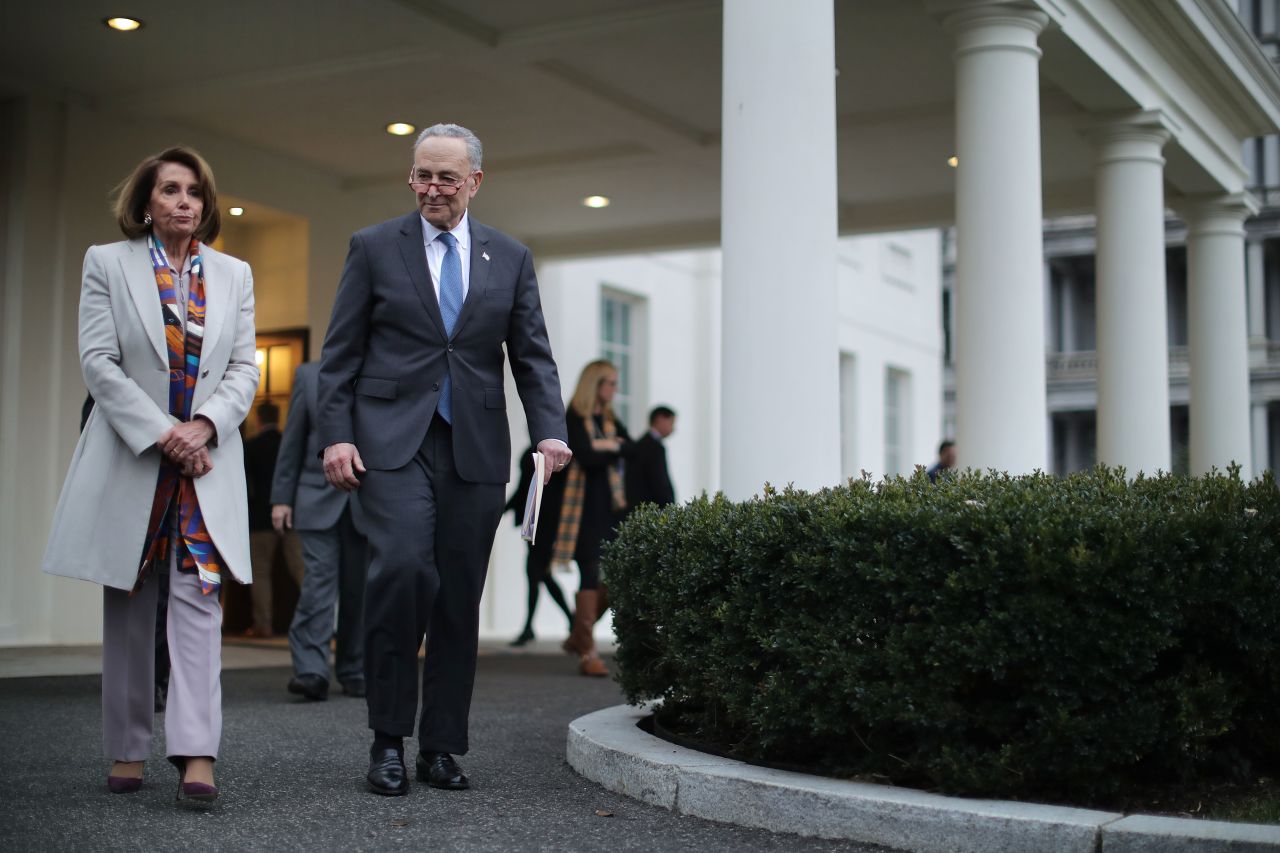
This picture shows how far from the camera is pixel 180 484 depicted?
430 cm

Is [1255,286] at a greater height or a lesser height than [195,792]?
greater

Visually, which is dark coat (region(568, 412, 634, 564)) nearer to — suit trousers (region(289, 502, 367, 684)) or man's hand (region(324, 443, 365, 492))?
suit trousers (region(289, 502, 367, 684))

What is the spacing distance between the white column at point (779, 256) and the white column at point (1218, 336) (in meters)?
7.99

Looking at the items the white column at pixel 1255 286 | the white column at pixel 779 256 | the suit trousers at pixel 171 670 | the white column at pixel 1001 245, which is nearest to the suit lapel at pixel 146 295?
the suit trousers at pixel 171 670

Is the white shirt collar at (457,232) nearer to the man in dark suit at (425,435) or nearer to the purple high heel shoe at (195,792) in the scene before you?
the man in dark suit at (425,435)

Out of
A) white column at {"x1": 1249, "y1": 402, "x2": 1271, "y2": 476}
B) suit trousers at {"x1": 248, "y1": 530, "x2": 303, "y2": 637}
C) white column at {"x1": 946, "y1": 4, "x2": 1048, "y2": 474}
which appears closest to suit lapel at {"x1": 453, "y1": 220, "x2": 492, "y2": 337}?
white column at {"x1": 946, "y1": 4, "x2": 1048, "y2": 474}

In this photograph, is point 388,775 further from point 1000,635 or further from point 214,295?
point 1000,635

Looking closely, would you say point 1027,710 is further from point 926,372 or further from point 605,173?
point 926,372

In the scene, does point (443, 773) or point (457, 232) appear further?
point (457, 232)

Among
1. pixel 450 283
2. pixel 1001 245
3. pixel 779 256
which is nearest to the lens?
pixel 450 283

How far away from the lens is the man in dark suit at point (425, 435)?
14.2ft

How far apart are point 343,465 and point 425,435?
27cm

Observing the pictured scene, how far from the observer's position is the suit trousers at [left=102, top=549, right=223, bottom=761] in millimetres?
4082

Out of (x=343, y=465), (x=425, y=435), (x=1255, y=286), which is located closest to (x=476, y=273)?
(x=425, y=435)
